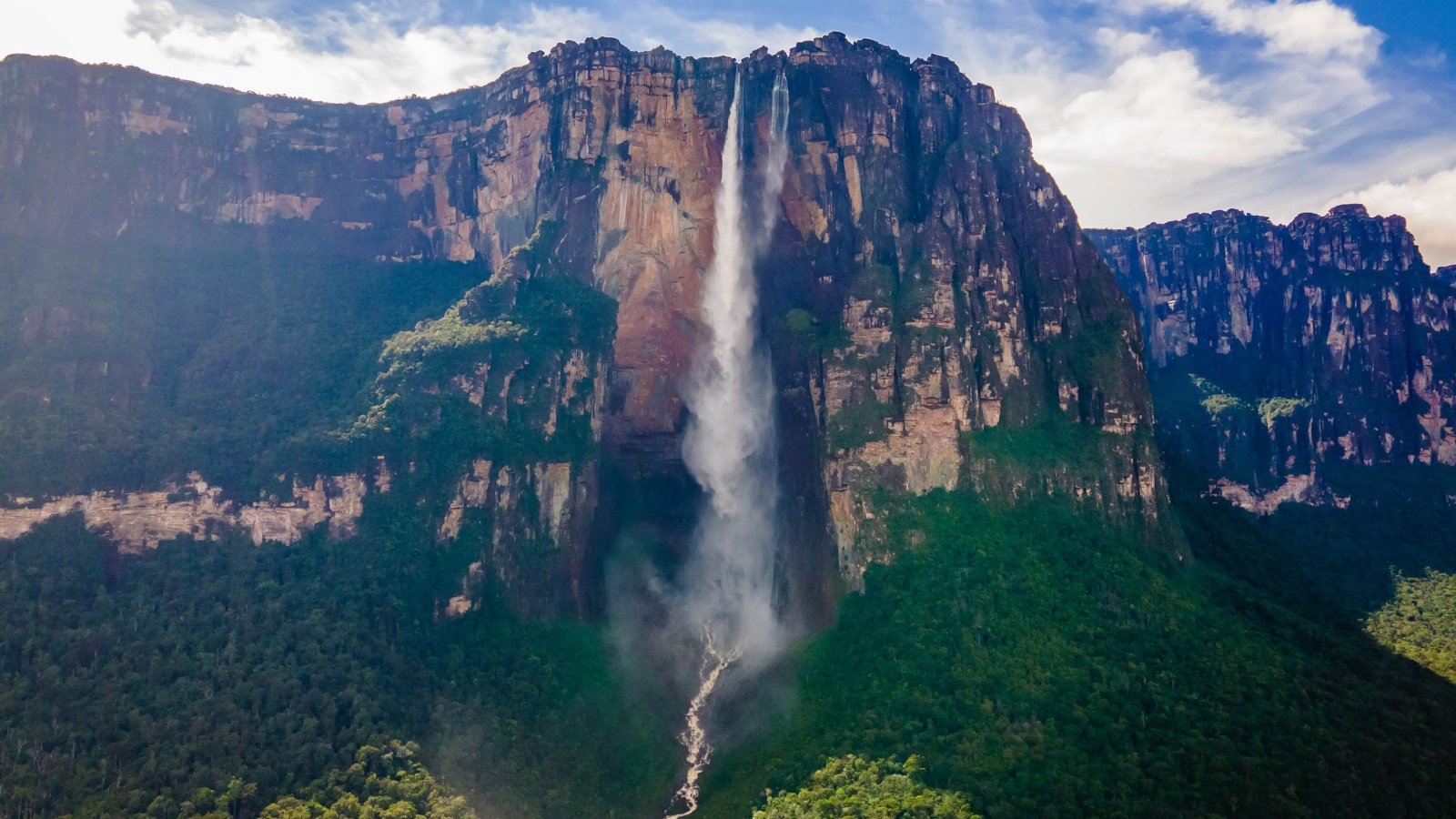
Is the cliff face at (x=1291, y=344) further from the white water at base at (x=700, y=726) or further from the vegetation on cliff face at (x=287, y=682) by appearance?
the vegetation on cliff face at (x=287, y=682)

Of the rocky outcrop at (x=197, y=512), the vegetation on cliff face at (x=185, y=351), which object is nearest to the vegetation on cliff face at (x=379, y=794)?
the rocky outcrop at (x=197, y=512)

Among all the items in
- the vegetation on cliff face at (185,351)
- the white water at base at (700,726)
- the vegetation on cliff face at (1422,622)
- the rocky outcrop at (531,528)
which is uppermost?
the vegetation on cliff face at (185,351)

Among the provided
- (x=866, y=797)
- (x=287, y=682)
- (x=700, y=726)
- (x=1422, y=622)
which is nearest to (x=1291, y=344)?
(x=1422, y=622)

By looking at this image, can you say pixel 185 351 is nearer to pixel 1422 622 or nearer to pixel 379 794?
pixel 379 794

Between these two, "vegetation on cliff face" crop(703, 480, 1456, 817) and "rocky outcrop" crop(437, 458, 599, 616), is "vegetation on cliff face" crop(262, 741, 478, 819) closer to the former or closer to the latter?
"vegetation on cliff face" crop(703, 480, 1456, 817)

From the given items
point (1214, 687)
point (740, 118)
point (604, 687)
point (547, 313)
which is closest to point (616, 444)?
point (547, 313)
